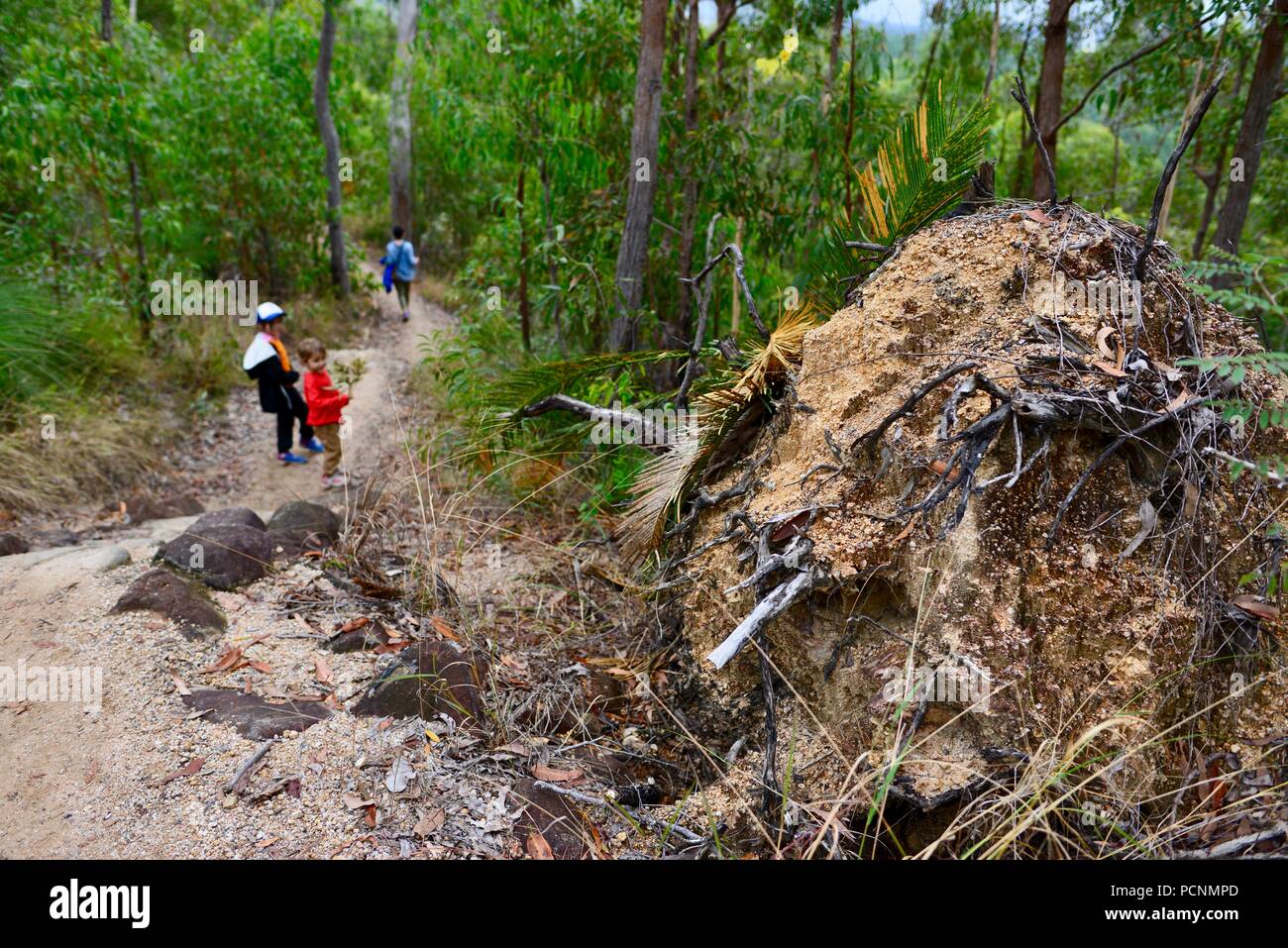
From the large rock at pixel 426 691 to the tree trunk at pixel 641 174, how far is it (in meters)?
2.68

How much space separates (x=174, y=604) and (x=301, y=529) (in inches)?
36.2

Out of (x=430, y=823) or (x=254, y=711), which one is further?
(x=254, y=711)

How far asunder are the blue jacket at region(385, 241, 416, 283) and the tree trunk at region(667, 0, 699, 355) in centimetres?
569

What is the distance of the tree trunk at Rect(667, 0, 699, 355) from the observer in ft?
17.5

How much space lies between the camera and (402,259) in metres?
10.2

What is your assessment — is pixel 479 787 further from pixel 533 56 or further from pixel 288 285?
pixel 288 285

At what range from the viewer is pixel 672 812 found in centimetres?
256

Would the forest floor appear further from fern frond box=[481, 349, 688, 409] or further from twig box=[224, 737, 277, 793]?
fern frond box=[481, 349, 688, 409]

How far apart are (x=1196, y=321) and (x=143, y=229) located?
8249 mm

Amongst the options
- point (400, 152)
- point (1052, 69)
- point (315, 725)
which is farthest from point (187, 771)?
point (400, 152)

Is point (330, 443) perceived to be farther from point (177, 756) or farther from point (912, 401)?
point (912, 401)

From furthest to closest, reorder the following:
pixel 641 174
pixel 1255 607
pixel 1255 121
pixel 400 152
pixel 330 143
→ pixel 400 152 → pixel 330 143 → pixel 641 174 → pixel 1255 121 → pixel 1255 607

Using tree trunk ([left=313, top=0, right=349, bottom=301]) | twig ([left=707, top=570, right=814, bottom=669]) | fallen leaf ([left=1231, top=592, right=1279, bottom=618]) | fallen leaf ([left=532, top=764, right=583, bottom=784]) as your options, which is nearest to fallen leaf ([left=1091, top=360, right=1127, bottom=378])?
fallen leaf ([left=1231, top=592, right=1279, bottom=618])

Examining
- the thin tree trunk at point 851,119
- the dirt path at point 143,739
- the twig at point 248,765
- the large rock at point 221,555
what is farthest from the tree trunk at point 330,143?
the twig at point 248,765
